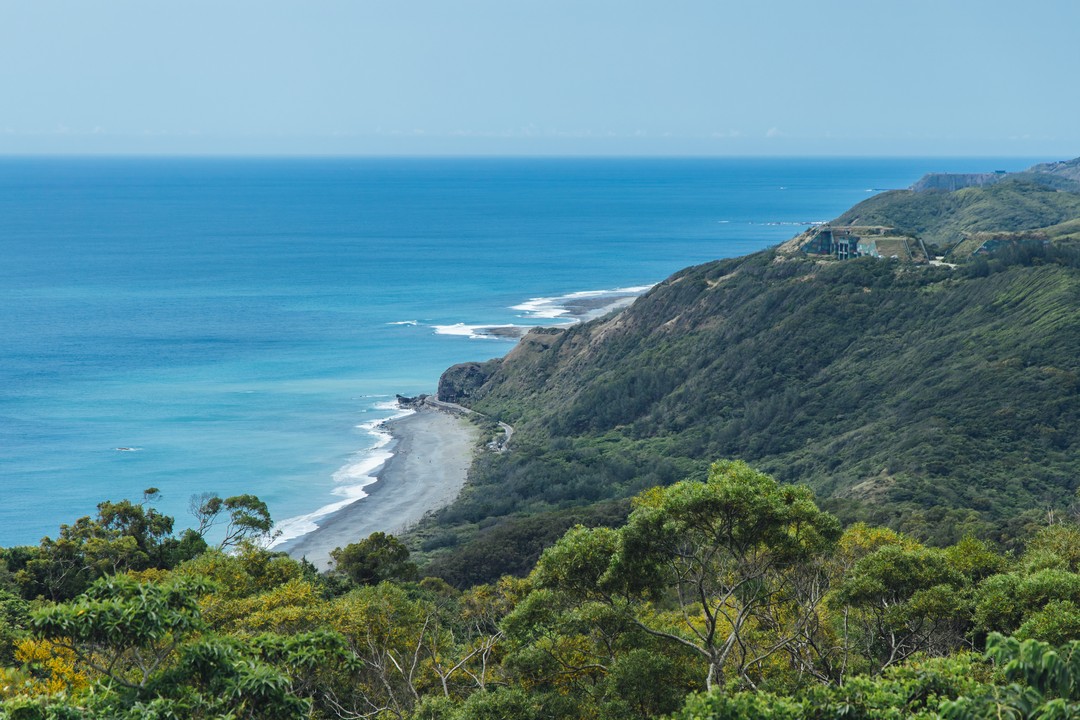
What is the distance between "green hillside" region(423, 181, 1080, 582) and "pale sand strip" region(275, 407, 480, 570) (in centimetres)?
230

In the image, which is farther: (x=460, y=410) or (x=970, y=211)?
(x=970, y=211)

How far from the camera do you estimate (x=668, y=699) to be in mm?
16422

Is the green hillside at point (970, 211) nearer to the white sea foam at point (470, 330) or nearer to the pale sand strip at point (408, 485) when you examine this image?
the white sea foam at point (470, 330)

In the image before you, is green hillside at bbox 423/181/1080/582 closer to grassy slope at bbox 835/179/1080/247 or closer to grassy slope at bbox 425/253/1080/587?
grassy slope at bbox 425/253/1080/587

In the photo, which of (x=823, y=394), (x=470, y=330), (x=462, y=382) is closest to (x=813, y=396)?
(x=823, y=394)

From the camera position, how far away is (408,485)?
201 ft

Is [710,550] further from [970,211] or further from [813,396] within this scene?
[970,211]

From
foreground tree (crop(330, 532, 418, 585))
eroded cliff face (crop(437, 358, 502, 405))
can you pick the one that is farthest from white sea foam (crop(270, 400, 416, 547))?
foreground tree (crop(330, 532, 418, 585))

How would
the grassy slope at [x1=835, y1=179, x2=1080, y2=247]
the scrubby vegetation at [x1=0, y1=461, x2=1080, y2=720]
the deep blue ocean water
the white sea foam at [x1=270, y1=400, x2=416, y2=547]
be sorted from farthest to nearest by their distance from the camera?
the grassy slope at [x1=835, y1=179, x2=1080, y2=247]
the deep blue ocean water
the white sea foam at [x1=270, y1=400, x2=416, y2=547]
the scrubby vegetation at [x1=0, y1=461, x2=1080, y2=720]

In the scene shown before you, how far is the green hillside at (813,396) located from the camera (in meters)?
47.6

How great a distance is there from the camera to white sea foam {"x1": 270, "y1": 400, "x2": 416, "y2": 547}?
174 feet

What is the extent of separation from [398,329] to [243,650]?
93.6 metres

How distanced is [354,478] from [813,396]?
2953cm

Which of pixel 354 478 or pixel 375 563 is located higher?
pixel 375 563
